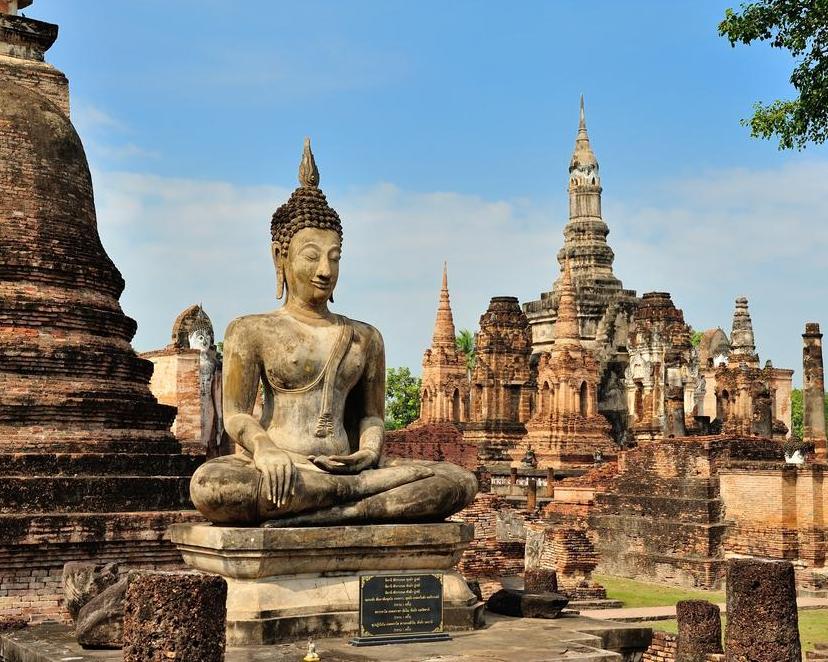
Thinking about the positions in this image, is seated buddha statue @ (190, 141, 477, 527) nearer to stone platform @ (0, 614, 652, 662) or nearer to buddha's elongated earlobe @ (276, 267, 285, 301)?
buddha's elongated earlobe @ (276, 267, 285, 301)

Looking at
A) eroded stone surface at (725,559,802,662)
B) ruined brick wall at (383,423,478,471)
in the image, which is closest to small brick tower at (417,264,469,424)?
ruined brick wall at (383,423,478,471)

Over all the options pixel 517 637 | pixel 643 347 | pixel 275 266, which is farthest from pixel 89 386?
pixel 643 347

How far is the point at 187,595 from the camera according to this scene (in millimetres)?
5914

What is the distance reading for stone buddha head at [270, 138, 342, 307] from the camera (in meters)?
7.80

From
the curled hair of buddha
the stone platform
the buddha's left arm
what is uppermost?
the curled hair of buddha

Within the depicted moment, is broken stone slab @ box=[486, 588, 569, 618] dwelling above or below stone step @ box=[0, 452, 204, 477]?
below

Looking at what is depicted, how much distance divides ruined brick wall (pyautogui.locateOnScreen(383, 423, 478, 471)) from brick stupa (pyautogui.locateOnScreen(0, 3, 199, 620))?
18.4m

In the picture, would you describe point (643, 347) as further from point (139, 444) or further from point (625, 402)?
point (139, 444)

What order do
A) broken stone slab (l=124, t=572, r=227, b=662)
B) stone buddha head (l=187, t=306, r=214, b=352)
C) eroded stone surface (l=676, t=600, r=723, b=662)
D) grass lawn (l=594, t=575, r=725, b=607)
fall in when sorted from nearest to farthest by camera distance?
broken stone slab (l=124, t=572, r=227, b=662), eroded stone surface (l=676, t=600, r=723, b=662), grass lawn (l=594, t=575, r=725, b=607), stone buddha head (l=187, t=306, r=214, b=352)

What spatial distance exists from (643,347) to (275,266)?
118 feet

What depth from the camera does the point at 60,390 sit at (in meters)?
13.1

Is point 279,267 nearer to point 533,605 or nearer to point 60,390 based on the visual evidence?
point 533,605

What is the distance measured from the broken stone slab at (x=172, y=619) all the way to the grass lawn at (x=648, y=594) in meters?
13.4

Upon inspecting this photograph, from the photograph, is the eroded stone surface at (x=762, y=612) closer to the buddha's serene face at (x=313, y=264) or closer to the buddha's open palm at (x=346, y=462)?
the buddha's open palm at (x=346, y=462)
